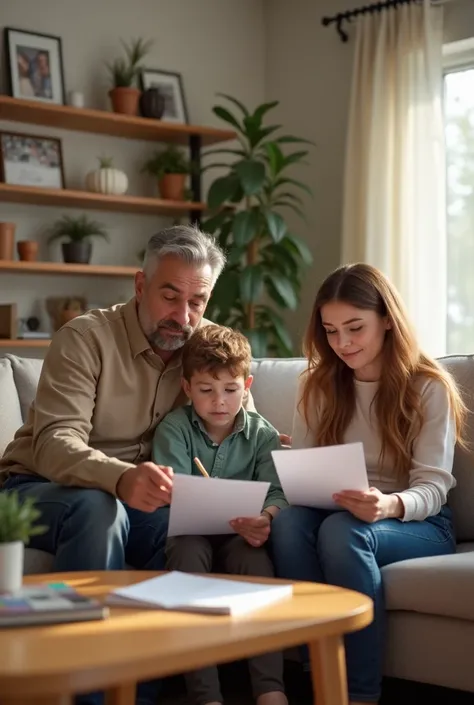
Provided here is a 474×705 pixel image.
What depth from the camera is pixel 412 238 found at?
4480mm

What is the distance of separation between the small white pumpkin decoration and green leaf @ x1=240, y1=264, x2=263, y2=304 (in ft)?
2.17

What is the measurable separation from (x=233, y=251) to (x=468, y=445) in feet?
7.01

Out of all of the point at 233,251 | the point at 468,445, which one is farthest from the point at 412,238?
the point at 468,445

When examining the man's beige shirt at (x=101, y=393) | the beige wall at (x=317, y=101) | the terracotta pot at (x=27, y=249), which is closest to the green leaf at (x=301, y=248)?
the beige wall at (x=317, y=101)

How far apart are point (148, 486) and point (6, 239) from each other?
2.49 m

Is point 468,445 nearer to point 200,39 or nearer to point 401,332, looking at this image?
point 401,332

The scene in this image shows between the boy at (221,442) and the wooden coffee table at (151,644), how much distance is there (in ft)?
1.53

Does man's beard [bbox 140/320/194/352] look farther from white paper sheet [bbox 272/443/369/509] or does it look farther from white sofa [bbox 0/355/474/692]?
white sofa [bbox 0/355/474/692]

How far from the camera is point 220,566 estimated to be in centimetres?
238

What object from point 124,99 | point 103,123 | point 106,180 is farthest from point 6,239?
point 124,99

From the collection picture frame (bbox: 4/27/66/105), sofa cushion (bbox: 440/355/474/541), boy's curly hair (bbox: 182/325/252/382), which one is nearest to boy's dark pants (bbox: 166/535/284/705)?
boy's curly hair (bbox: 182/325/252/382)

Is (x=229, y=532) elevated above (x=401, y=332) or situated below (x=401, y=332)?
below

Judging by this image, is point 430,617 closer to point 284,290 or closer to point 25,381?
point 25,381

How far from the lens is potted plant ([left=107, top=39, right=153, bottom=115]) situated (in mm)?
4668
